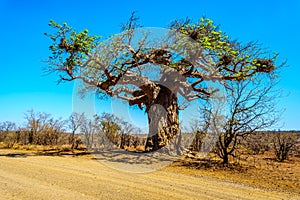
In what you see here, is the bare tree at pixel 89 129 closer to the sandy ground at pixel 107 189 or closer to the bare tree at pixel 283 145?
the bare tree at pixel 283 145

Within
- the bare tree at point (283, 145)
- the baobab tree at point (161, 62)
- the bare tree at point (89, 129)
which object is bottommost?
the bare tree at point (283, 145)

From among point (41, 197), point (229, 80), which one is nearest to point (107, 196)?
point (41, 197)

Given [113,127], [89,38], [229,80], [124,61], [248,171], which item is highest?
[89,38]

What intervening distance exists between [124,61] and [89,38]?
5.68ft

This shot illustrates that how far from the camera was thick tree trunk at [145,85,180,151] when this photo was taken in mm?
11877

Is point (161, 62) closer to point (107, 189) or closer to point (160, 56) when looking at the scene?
point (160, 56)

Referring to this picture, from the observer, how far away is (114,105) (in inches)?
593

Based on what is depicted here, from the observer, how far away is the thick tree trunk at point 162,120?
1188 centimetres

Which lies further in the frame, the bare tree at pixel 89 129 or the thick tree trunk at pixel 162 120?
the bare tree at pixel 89 129

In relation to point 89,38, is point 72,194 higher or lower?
lower

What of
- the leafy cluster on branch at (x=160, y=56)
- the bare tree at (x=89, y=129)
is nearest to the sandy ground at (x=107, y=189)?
the leafy cluster on branch at (x=160, y=56)

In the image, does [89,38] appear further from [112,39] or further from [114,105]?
[114,105]

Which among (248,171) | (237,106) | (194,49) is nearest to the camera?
(248,171)

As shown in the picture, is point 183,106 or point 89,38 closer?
point 89,38
